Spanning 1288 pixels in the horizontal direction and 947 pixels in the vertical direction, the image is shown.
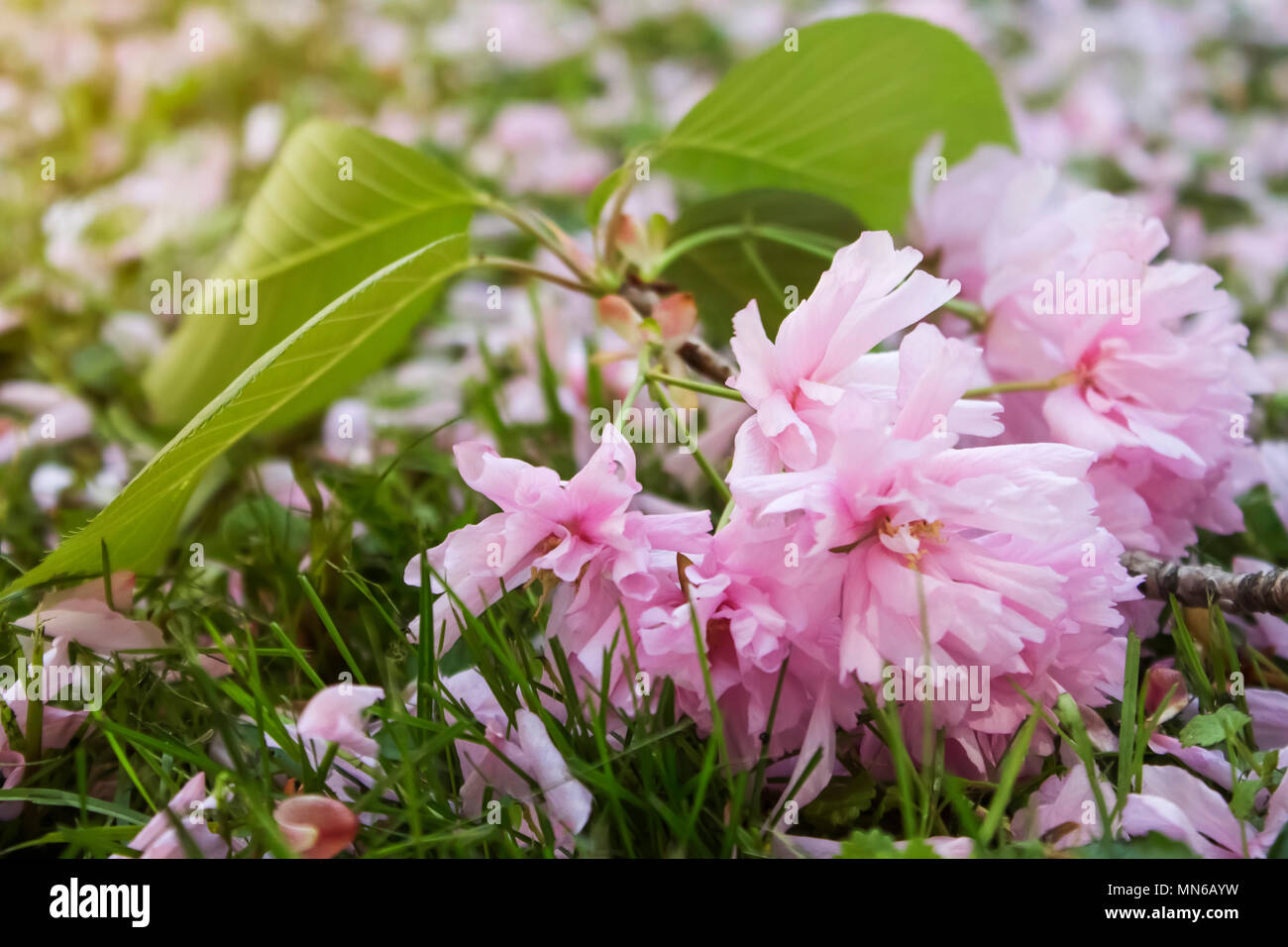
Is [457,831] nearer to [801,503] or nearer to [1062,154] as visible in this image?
[801,503]

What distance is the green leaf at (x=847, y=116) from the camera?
536 millimetres

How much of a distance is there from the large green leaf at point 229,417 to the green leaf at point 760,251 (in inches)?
6.5

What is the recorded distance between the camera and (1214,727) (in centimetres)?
35

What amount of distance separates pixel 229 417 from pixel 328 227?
0.67 feet

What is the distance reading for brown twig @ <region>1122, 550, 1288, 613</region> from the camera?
1.23 feet

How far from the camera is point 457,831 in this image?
332 millimetres

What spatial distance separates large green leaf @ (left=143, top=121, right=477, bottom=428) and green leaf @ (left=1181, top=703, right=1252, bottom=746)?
41 centimetres

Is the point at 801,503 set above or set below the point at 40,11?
below

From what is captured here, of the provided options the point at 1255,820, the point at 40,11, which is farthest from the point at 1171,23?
the point at 40,11

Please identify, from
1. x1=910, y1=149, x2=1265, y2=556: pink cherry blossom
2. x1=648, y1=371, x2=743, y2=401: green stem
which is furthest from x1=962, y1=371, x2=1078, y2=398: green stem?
x1=648, y1=371, x2=743, y2=401: green stem

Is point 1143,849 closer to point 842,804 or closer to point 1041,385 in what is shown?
point 842,804

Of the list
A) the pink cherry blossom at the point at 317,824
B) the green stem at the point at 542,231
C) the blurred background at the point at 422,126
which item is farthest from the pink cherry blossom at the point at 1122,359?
the pink cherry blossom at the point at 317,824

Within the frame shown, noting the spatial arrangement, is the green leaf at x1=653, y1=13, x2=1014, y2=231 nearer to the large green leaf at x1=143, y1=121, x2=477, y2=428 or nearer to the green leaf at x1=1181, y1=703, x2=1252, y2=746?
the large green leaf at x1=143, y1=121, x2=477, y2=428
